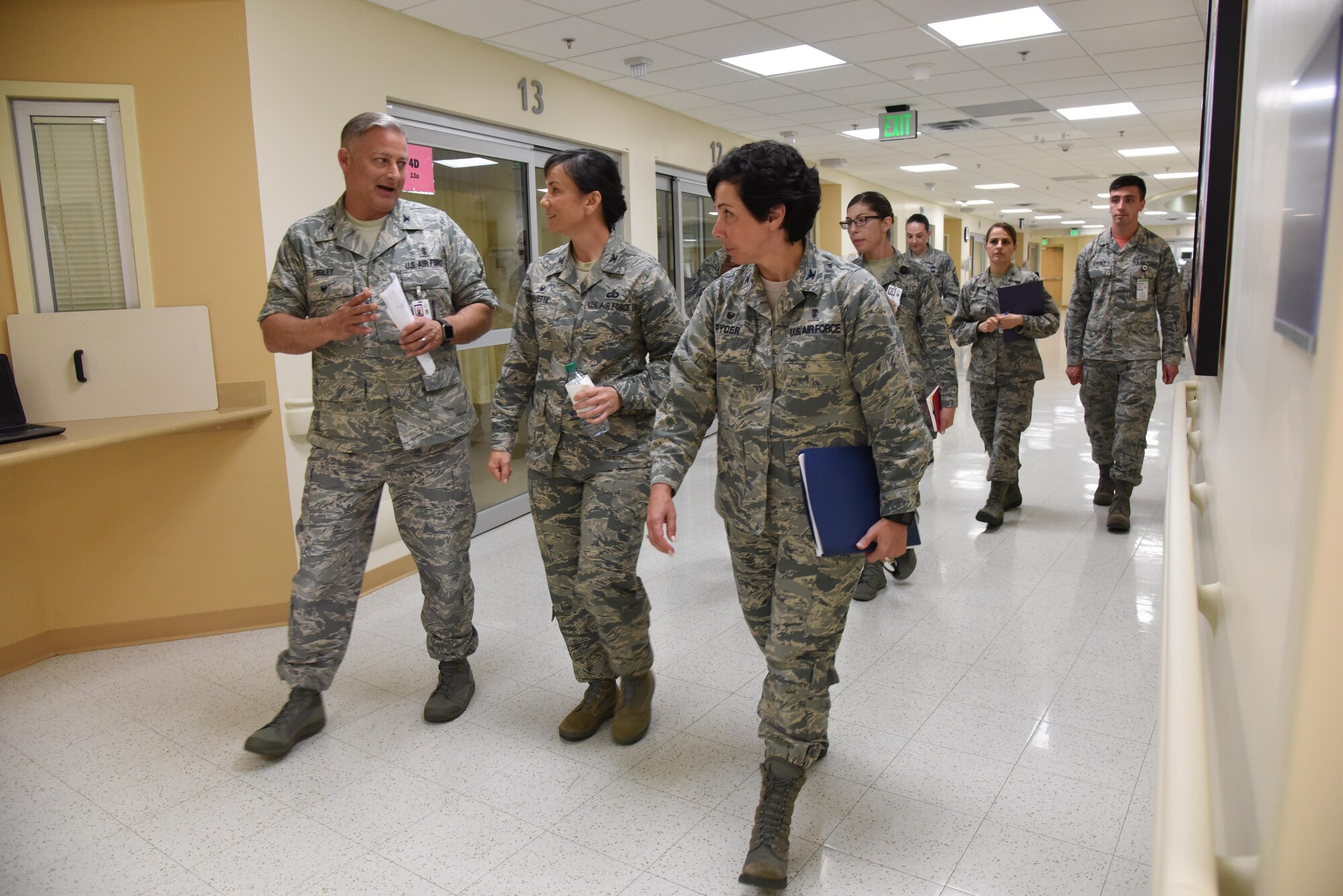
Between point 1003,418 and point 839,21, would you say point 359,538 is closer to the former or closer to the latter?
point 1003,418

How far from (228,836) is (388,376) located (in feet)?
4.27

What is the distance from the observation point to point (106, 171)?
3398 millimetres

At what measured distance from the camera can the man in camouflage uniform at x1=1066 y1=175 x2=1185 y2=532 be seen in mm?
4543

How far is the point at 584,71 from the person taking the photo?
5.86m

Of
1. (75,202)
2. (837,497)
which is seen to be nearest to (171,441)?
(75,202)

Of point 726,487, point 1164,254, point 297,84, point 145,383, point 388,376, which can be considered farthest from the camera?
point 1164,254

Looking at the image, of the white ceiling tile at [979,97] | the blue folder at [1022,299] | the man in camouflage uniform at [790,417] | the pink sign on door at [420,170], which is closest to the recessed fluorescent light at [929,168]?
the white ceiling tile at [979,97]

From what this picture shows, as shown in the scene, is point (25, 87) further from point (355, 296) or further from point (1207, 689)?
point (1207, 689)

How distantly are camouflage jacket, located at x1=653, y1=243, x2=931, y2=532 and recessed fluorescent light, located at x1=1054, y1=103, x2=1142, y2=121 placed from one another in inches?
285

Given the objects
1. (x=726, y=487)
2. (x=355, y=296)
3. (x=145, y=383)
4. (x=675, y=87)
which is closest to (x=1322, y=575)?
(x=726, y=487)

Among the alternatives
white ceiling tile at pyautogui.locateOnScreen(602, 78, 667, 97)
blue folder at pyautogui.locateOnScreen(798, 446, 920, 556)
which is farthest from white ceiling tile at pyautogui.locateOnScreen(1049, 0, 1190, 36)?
blue folder at pyautogui.locateOnScreen(798, 446, 920, 556)

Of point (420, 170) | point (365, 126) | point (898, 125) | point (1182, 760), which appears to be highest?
point (898, 125)

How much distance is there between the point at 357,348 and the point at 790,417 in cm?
142

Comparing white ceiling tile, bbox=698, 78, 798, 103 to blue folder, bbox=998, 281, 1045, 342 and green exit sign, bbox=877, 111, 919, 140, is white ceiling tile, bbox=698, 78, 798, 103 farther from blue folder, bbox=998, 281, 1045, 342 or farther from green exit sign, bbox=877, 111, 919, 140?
blue folder, bbox=998, 281, 1045, 342
